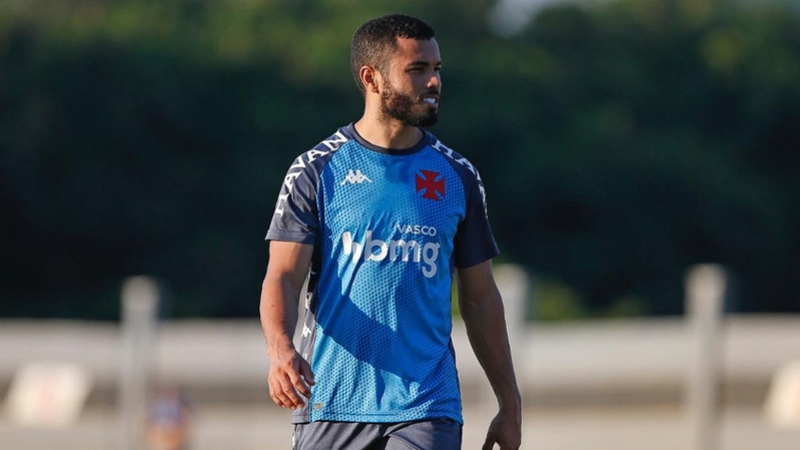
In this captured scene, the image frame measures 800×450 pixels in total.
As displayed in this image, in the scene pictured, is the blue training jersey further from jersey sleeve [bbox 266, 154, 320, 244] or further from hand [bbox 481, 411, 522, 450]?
hand [bbox 481, 411, 522, 450]

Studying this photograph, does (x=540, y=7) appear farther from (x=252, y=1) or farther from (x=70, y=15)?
(x=70, y=15)

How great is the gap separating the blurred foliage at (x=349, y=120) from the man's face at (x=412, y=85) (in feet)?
90.4

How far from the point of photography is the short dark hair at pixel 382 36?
→ 16.8ft

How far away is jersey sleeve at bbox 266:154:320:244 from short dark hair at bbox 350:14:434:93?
0.37 meters

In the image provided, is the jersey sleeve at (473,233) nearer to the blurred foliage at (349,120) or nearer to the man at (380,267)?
the man at (380,267)

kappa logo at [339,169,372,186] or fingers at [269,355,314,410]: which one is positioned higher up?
kappa logo at [339,169,372,186]

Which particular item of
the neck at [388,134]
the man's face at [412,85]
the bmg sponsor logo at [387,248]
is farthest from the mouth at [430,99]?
the bmg sponsor logo at [387,248]

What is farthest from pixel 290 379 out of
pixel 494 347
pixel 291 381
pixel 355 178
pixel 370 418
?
pixel 494 347

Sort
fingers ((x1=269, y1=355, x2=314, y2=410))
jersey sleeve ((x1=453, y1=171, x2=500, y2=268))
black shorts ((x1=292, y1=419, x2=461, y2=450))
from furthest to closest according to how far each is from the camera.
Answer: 1. jersey sleeve ((x1=453, y1=171, x2=500, y2=268))
2. black shorts ((x1=292, y1=419, x2=461, y2=450))
3. fingers ((x1=269, y1=355, x2=314, y2=410))

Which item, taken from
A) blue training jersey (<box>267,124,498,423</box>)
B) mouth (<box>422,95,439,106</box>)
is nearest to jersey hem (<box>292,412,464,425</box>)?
blue training jersey (<box>267,124,498,423</box>)

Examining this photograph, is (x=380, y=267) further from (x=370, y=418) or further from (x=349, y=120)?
(x=349, y=120)

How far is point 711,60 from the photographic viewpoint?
1972 inches

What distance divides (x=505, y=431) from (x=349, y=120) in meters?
36.1

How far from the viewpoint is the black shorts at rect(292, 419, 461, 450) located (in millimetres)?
4984
